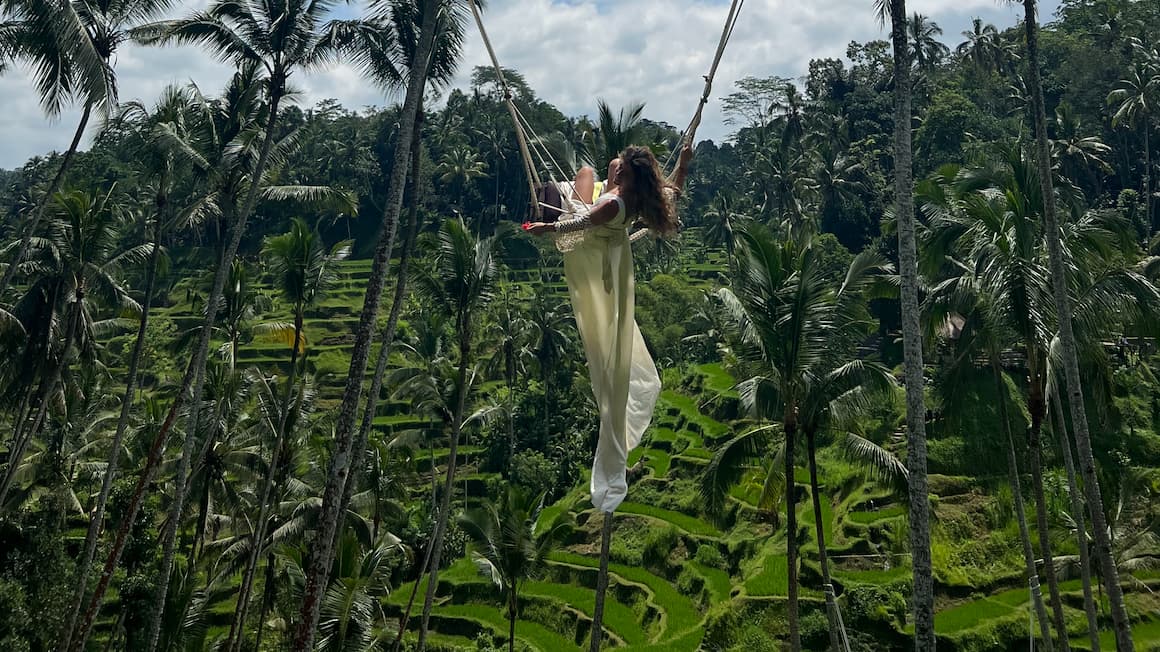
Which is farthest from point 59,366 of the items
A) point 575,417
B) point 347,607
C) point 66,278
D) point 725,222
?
point 725,222

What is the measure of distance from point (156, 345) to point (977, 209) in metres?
37.8

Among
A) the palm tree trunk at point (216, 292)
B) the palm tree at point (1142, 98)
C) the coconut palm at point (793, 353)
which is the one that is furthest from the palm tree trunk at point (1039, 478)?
the palm tree at point (1142, 98)

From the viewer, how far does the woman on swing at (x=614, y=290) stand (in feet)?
12.8

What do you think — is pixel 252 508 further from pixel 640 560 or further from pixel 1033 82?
pixel 1033 82

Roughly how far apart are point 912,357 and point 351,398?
5282mm

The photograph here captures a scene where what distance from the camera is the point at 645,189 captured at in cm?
395

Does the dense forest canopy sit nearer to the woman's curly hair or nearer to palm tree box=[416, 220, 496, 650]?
palm tree box=[416, 220, 496, 650]

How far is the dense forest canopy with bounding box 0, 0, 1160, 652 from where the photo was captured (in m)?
10.8

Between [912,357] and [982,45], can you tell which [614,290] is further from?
[982,45]

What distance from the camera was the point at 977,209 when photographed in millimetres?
11125

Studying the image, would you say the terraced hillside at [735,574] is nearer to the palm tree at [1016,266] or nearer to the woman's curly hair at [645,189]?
the palm tree at [1016,266]

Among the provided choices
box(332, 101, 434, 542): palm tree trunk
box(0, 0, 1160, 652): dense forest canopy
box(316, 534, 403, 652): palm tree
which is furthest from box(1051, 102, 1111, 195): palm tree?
box(316, 534, 403, 652): palm tree

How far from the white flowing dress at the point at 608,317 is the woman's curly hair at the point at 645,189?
0.09 metres

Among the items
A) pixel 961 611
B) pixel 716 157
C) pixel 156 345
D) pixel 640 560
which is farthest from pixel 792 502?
pixel 716 157
